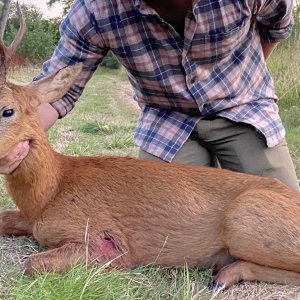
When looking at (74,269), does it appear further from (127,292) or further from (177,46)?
(177,46)

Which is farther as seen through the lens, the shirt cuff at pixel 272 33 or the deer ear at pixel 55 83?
the shirt cuff at pixel 272 33

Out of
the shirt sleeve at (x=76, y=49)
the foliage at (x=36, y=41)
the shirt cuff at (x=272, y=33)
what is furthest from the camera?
the foliage at (x=36, y=41)

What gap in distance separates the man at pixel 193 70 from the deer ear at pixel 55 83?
0.25m

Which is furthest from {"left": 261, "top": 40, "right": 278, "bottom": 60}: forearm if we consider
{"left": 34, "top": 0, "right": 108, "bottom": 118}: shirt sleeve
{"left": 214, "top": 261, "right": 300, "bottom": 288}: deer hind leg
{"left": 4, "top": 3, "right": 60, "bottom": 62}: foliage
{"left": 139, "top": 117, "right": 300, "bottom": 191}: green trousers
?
{"left": 4, "top": 3, "right": 60, "bottom": 62}: foliage

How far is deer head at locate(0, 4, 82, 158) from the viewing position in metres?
Result: 3.74

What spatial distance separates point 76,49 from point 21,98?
950mm

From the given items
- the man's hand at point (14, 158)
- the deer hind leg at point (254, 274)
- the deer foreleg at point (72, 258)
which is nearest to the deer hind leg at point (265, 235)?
the deer hind leg at point (254, 274)

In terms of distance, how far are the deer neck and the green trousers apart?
1.22 metres

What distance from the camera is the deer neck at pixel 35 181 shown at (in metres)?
3.89

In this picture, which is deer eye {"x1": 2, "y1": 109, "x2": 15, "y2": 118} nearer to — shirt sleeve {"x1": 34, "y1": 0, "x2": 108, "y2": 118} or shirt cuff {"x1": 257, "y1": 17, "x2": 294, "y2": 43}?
shirt sleeve {"x1": 34, "y1": 0, "x2": 108, "y2": 118}

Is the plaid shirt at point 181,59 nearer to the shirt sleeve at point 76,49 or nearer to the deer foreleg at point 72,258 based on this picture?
the shirt sleeve at point 76,49

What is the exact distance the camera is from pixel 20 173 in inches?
153

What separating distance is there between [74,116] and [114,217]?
29.4 feet

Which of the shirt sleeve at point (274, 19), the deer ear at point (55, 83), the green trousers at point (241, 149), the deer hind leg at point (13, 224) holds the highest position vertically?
the deer ear at point (55, 83)
